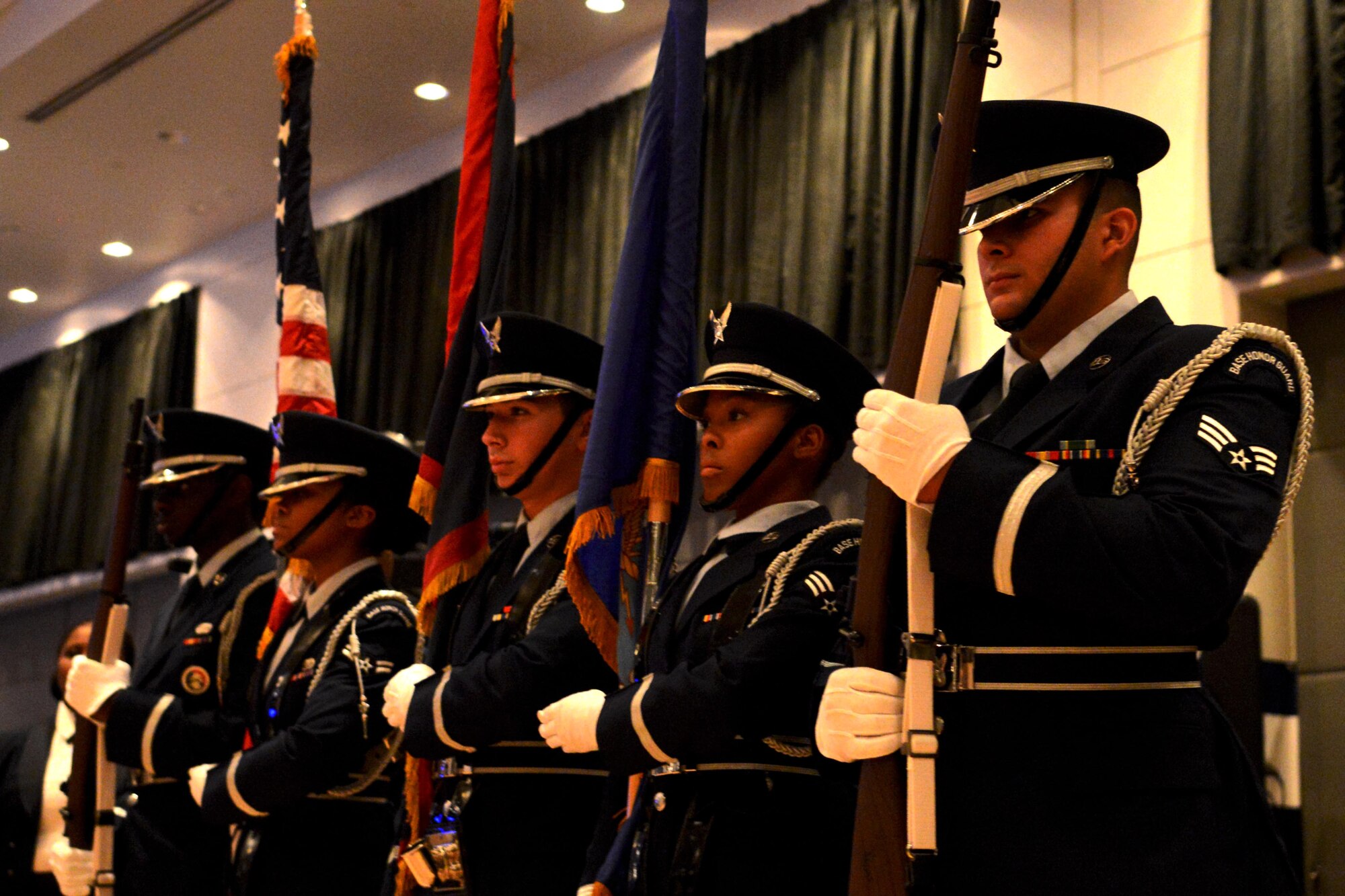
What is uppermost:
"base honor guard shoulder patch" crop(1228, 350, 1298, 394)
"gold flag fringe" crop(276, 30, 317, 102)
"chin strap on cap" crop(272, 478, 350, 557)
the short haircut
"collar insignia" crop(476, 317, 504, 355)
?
"gold flag fringe" crop(276, 30, 317, 102)

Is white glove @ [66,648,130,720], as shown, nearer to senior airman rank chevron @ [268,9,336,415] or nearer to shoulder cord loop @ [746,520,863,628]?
senior airman rank chevron @ [268,9,336,415]

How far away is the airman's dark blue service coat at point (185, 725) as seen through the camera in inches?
145

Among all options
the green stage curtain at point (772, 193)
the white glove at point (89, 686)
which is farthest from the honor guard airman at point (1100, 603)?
the green stage curtain at point (772, 193)

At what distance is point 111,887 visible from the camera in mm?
3898

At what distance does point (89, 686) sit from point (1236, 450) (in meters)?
3.15

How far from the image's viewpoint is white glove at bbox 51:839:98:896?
3.90 metres

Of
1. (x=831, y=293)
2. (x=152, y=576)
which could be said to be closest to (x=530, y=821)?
(x=831, y=293)

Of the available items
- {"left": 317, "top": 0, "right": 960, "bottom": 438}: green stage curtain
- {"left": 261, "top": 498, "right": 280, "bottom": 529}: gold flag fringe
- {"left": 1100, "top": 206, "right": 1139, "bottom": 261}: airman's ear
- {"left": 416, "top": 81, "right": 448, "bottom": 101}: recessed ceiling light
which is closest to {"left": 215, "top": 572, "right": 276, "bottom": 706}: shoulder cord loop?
{"left": 261, "top": 498, "right": 280, "bottom": 529}: gold flag fringe

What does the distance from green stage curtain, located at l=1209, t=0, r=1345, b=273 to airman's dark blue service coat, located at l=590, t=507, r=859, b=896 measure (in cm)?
225

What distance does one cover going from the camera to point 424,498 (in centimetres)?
337

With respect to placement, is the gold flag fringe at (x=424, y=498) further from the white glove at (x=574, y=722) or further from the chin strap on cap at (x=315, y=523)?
the white glove at (x=574, y=722)

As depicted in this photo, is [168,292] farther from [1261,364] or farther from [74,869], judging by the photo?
[1261,364]

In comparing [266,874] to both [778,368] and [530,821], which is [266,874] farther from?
[778,368]

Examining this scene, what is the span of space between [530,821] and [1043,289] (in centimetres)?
147
